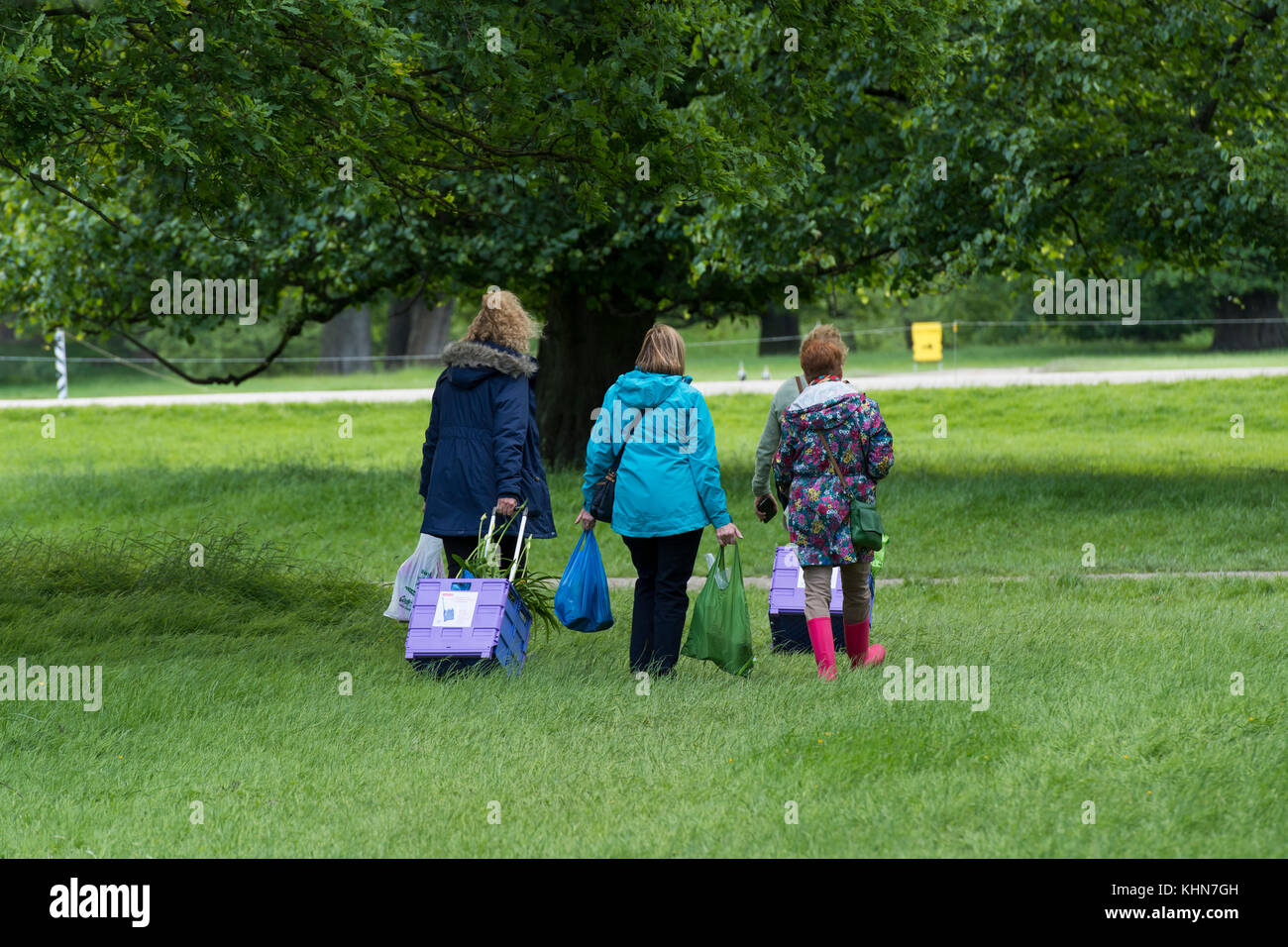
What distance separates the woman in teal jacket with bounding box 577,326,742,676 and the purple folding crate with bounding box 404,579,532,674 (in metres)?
0.57

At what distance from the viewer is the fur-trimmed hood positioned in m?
7.27

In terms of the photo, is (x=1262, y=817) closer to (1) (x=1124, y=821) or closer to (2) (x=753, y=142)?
(1) (x=1124, y=821)

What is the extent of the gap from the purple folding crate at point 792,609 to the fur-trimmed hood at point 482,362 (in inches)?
67.5

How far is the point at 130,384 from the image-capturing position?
39344 millimetres

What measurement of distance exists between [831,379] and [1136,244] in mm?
9052

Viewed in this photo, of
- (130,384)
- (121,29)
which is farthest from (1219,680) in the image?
(130,384)

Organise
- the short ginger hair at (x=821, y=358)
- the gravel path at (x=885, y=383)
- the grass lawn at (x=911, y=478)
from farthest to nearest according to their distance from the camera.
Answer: the gravel path at (x=885, y=383), the grass lawn at (x=911, y=478), the short ginger hair at (x=821, y=358)

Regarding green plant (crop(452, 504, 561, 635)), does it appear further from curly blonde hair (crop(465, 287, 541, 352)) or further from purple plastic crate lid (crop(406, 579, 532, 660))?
curly blonde hair (crop(465, 287, 541, 352))

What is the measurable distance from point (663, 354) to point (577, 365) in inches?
420
